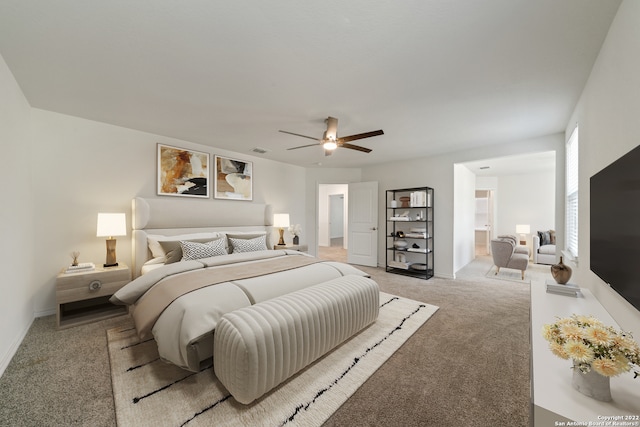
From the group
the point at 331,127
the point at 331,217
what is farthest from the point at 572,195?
the point at 331,217

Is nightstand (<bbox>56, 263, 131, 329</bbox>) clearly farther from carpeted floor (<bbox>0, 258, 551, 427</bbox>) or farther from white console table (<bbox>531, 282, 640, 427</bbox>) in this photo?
white console table (<bbox>531, 282, 640, 427</bbox>)

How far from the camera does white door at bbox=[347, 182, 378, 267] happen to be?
5.76 metres

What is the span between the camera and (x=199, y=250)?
3195mm

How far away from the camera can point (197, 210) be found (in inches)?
156

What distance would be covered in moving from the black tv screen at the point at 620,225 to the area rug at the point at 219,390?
1559mm

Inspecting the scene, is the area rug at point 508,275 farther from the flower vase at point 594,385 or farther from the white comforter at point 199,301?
the flower vase at point 594,385

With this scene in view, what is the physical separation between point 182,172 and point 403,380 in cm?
399

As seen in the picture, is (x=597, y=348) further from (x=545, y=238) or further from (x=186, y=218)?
(x=545, y=238)

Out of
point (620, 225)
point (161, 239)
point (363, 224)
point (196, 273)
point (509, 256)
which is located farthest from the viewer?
point (363, 224)

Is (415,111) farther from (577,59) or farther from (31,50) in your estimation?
(31,50)

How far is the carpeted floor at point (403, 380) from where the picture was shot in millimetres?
1502

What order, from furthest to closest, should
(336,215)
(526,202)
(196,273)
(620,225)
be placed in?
(336,215), (526,202), (196,273), (620,225)

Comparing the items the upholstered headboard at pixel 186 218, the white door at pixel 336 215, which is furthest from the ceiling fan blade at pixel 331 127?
the white door at pixel 336 215

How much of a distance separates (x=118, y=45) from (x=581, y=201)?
428cm
